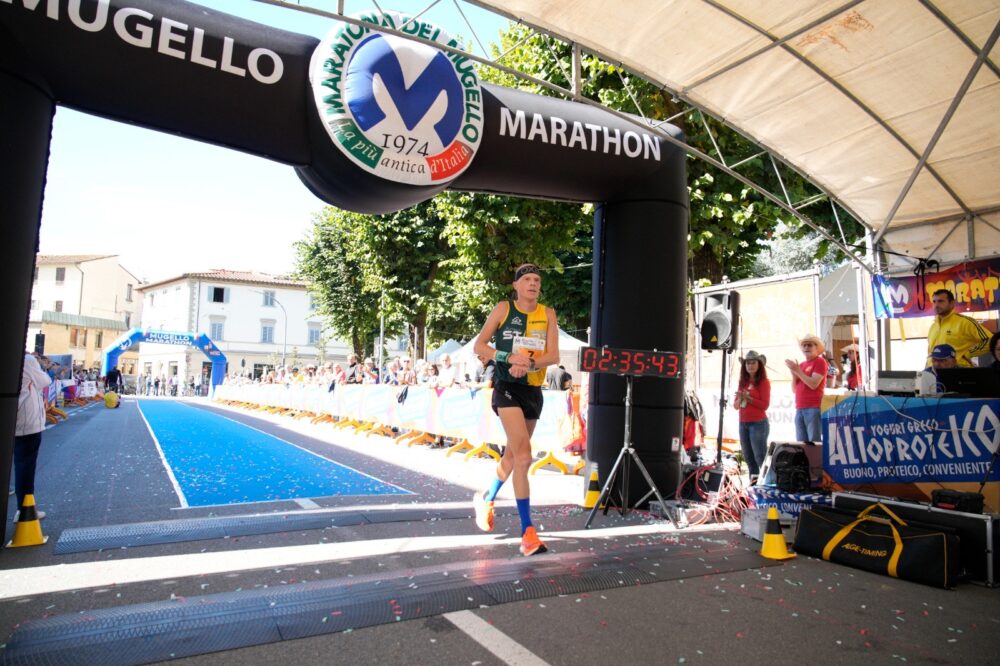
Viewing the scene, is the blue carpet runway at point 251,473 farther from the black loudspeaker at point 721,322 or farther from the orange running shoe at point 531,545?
the black loudspeaker at point 721,322

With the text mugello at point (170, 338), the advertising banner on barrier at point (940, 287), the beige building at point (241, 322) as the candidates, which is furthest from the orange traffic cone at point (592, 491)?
the beige building at point (241, 322)

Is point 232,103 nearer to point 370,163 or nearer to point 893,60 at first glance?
point 370,163

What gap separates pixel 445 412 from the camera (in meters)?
13.3

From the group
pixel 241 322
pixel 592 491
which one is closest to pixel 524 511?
pixel 592 491

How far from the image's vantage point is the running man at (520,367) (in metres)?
4.97

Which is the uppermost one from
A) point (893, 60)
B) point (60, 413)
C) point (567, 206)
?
point (567, 206)

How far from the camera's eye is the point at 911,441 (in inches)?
215

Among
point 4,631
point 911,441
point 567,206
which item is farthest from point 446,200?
point 4,631

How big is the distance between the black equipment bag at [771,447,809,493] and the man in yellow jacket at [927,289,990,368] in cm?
180

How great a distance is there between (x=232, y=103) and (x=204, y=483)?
191 inches

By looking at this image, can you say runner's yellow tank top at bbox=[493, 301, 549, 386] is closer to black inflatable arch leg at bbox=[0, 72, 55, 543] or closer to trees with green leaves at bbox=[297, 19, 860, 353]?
trees with green leaves at bbox=[297, 19, 860, 353]

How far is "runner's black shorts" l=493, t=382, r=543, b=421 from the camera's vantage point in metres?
5.05

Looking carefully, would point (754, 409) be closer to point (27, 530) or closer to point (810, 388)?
point (810, 388)

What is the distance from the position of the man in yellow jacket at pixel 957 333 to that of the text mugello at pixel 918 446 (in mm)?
1680
